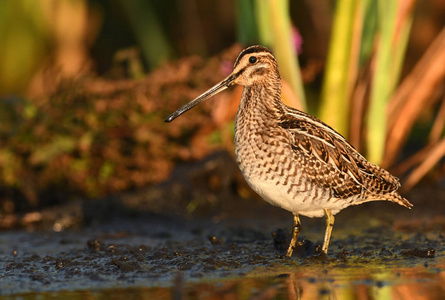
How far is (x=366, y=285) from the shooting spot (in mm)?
4383

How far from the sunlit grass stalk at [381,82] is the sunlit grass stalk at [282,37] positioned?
65 centimetres

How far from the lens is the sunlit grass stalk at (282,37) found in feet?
21.6

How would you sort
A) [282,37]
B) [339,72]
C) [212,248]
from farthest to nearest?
[339,72] → [282,37] → [212,248]

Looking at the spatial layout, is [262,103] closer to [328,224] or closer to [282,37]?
[328,224]

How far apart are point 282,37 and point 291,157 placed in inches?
66.6

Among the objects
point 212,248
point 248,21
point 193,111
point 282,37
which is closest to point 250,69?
point 282,37

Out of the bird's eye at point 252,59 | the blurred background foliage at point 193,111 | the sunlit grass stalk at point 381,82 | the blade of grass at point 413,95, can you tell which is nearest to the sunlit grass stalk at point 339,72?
the blurred background foliage at point 193,111

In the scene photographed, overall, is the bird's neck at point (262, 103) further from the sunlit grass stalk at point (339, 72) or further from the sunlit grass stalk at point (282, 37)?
the sunlit grass stalk at point (339, 72)

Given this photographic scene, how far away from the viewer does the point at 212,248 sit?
5.80m

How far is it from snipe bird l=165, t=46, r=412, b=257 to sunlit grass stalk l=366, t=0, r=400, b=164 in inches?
50.5

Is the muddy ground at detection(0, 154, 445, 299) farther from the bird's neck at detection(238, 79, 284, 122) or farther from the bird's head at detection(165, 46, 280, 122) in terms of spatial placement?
the bird's head at detection(165, 46, 280, 122)

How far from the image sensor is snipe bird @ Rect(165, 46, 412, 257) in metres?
5.22

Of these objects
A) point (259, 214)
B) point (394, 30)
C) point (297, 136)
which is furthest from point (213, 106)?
point (297, 136)

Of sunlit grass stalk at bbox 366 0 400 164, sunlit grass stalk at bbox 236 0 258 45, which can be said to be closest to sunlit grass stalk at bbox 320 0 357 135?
sunlit grass stalk at bbox 366 0 400 164
